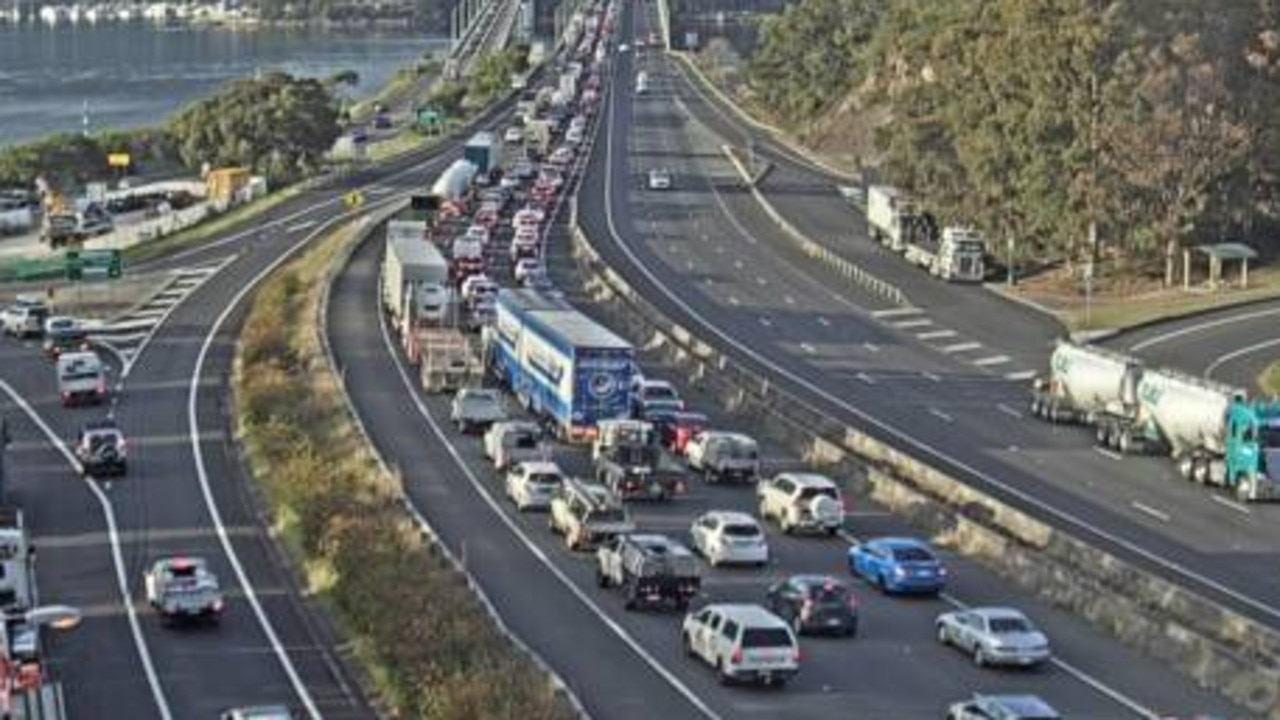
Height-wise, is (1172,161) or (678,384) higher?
(1172,161)

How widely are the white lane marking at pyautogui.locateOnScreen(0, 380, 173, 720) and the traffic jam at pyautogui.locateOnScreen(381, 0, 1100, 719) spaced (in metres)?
8.48

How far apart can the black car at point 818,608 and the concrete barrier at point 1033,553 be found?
4676 mm

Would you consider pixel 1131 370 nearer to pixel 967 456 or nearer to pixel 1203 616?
pixel 967 456

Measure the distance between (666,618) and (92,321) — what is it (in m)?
53.6

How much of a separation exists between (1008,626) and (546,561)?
11222mm

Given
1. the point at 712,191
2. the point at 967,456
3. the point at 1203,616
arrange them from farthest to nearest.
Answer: the point at 712,191 < the point at 967,456 < the point at 1203,616

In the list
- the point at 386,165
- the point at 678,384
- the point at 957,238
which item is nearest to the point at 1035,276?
the point at 957,238

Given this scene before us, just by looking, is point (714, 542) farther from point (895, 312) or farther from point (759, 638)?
point (895, 312)

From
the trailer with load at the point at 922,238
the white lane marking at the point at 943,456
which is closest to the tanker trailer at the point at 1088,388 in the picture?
the white lane marking at the point at 943,456

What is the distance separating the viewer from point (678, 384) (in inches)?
2618

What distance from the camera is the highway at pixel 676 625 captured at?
114 ft

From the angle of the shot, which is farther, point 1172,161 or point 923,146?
point 923,146

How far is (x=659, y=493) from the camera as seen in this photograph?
50.5 m

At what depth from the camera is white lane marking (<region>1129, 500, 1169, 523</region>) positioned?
4882 cm
